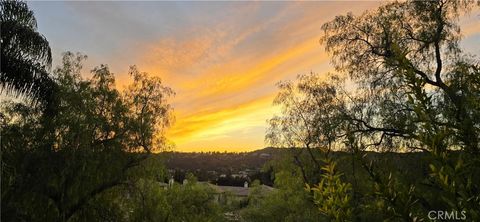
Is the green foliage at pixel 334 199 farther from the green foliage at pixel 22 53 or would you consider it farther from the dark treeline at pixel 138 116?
the green foliage at pixel 22 53

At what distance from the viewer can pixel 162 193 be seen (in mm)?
19203

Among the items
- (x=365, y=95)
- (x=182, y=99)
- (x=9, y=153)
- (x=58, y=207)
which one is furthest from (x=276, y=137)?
(x=9, y=153)

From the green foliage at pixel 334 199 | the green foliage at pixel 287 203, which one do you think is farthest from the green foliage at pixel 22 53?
the green foliage at pixel 287 203

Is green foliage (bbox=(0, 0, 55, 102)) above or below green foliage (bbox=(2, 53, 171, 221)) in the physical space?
above

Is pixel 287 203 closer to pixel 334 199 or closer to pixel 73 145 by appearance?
pixel 73 145

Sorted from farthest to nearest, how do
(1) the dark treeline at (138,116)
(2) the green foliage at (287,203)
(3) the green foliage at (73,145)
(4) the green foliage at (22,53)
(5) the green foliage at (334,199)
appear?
(2) the green foliage at (287,203) → (3) the green foliage at (73,145) → (1) the dark treeline at (138,116) → (4) the green foliage at (22,53) → (5) the green foliage at (334,199)

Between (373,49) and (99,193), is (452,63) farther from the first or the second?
(99,193)

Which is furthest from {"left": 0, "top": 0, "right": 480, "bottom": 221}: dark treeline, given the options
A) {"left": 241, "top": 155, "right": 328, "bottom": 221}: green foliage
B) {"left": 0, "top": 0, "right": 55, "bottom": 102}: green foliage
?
{"left": 241, "top": 155, "right": 328, "bottom": 221}: green foliage

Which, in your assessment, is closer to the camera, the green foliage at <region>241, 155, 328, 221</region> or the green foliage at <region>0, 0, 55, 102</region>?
the green foliage at <region>0, 0, 55, 102</region>

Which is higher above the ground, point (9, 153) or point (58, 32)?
point (58, 32)

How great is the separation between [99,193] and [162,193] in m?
4.48

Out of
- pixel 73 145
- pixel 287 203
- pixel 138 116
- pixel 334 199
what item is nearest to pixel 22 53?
pixel 73 145

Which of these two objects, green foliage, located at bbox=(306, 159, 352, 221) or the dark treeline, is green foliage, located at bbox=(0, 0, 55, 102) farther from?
green foliage, located at bbox=(306, 159, 352, 221)

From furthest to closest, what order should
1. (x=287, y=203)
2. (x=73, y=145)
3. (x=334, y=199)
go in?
1. (x=287, y=203)
2. (x=73, y=145)
3. (x=334, y=199)
